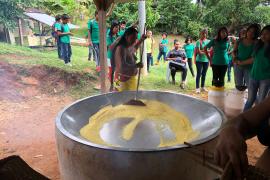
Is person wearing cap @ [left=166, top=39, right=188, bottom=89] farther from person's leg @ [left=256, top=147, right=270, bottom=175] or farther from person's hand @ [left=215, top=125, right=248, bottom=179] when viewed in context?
person's hand @ [left=215, top=125, right=248, bottom=179]

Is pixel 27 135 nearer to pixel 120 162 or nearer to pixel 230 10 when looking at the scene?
pixel 120 162

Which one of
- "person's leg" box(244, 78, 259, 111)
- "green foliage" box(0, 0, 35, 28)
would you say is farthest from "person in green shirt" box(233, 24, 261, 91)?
"green foliage" box(0, 0, 35, 28)

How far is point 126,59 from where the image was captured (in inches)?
161

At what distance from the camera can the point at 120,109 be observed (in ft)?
8.91

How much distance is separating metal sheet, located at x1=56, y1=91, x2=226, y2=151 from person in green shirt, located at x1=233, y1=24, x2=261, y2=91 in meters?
2.20

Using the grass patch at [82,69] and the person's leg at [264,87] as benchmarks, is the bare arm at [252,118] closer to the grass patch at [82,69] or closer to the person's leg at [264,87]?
the person's leg at [264,87]

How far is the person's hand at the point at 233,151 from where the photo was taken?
0.83 m

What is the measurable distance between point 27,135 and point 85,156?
2762 millimetres

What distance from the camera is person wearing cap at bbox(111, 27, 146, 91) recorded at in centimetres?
395

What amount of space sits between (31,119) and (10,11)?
238 inches

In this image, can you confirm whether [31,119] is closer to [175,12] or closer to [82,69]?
[82,69]

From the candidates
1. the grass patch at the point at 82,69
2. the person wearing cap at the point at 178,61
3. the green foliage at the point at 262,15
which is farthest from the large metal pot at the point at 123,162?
the green foliage at the point at 262,15

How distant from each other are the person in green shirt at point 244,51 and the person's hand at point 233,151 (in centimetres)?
375

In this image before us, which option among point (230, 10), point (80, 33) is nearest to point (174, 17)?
point (230, 10)
